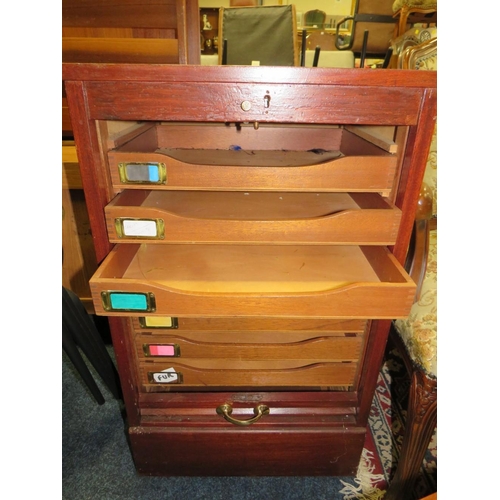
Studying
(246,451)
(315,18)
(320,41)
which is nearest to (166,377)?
(246,451)

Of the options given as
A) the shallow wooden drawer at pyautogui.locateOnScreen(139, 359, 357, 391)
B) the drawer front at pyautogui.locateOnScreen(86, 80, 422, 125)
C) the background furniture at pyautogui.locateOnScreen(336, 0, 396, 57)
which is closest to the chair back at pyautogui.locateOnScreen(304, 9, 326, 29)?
the background furniture at pyautogui.locateOnScreen(336, 0, 396, 57)

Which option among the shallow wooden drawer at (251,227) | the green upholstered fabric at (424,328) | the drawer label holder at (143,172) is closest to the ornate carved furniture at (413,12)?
the green upholstered fabric at (424,328)

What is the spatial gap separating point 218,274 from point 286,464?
543 mm

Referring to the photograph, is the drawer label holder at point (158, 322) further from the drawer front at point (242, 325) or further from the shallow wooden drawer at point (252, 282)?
the shallow wooden drawer at point (252, 282)

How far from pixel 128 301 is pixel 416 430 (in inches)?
26.6

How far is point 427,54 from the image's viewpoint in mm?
826

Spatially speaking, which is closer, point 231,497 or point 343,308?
point 343,308

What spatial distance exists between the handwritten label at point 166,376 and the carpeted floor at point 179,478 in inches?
12.5

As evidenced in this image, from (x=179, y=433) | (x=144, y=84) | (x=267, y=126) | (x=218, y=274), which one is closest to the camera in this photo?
(x=144, y=84)

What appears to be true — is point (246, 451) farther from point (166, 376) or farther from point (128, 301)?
point (128, 301)

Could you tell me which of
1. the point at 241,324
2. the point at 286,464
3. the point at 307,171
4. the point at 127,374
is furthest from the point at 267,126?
the point at 286,464

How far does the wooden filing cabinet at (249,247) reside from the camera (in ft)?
1.87

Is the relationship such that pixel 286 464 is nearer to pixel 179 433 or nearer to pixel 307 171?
pixel 179 433

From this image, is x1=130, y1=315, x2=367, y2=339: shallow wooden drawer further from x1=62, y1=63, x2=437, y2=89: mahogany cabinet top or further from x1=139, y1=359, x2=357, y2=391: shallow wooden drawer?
x1=62, y1=63, x2=437, y2=89: mahogany cabinet top
